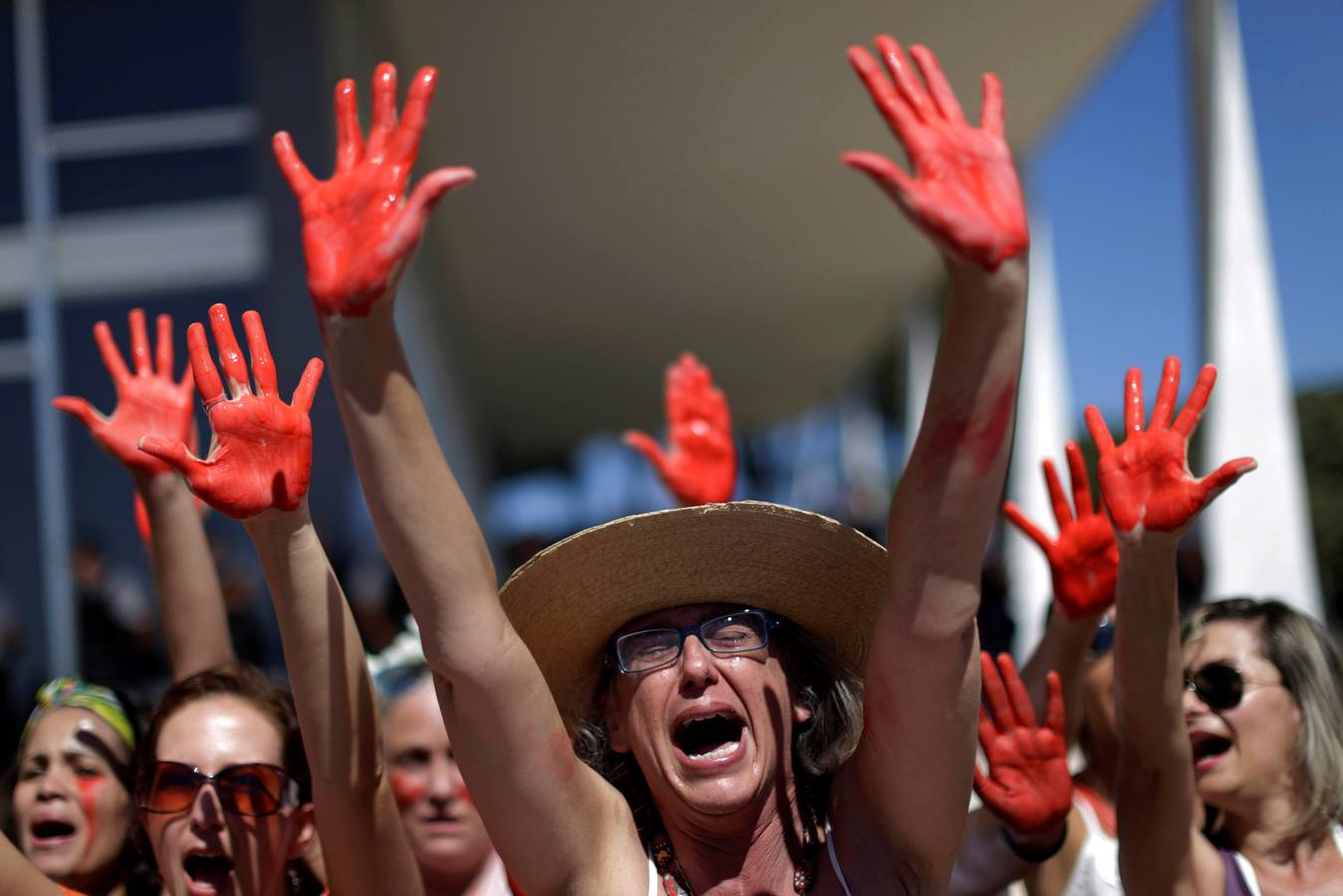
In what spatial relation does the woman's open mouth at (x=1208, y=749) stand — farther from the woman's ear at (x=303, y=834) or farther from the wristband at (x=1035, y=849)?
the woman's ear at (x=303, y=834)

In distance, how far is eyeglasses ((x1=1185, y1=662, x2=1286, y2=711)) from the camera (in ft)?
9.16

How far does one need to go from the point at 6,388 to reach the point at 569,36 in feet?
13.2

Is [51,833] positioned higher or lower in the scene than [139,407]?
lower

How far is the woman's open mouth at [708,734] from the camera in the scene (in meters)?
2.20

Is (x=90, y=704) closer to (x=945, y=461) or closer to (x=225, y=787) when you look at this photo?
(x=225, y=787)

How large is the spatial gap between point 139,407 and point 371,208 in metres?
1.71

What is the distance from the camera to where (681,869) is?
7.20 feet

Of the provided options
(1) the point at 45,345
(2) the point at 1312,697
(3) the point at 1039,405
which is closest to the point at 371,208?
(2) the point at 1312,697

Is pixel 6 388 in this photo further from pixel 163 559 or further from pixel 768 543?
pixel 768 543

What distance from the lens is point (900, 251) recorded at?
13.6m

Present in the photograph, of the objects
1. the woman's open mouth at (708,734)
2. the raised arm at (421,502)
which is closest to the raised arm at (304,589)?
Answer: the raised arm at (421,502)

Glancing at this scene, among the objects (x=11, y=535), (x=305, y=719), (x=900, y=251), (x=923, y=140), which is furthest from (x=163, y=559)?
(x=900, y=251)

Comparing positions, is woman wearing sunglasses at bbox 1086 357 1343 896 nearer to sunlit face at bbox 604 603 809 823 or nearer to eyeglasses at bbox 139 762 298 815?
sunlit face at bbox 604 603 809 823

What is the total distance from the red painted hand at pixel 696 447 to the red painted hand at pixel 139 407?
177 cm
